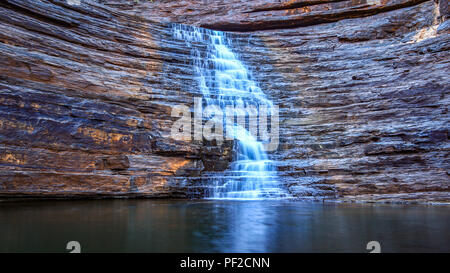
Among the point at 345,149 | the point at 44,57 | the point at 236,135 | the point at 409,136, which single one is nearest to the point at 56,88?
the point at 44,57

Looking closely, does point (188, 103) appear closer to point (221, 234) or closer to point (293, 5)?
point (221, 234)

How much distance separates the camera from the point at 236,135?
1263 centimetres

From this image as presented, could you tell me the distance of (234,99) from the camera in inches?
567

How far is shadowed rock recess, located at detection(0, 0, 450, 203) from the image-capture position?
30.6ft

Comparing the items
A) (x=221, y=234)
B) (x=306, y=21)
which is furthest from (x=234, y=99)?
(x=221, y=234)
